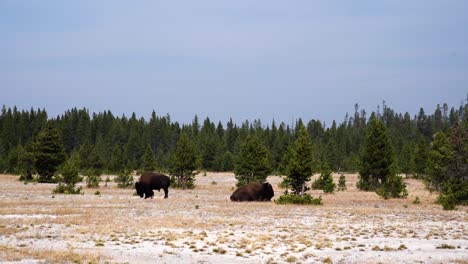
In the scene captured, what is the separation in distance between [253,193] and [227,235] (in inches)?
772

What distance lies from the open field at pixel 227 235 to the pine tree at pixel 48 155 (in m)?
28.3

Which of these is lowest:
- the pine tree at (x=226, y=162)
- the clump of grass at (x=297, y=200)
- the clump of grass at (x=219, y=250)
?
the clump of grass at (x=219, y=250)

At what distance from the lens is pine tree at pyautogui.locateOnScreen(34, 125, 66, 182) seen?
6078 cm

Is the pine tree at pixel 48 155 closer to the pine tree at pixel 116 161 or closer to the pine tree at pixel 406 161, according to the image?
the pine tree at pixel 116 161

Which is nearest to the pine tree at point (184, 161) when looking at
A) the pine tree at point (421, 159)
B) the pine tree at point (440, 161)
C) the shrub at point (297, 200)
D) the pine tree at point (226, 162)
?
the shrub at point (297, 200)

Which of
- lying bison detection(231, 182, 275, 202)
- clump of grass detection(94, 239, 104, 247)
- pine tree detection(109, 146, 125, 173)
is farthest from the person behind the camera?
pine tree detection(109, 146, 125, 173)

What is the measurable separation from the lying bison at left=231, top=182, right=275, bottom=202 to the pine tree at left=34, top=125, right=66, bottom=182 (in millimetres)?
30620

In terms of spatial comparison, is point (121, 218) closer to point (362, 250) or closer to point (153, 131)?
point (362, 250)

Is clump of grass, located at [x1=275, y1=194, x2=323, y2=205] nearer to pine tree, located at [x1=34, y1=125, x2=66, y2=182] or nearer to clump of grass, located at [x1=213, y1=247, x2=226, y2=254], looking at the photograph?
clump of grass, located at [x1=213, y1=247, x2=226, y2=254]

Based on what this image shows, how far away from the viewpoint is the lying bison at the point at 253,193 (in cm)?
4025

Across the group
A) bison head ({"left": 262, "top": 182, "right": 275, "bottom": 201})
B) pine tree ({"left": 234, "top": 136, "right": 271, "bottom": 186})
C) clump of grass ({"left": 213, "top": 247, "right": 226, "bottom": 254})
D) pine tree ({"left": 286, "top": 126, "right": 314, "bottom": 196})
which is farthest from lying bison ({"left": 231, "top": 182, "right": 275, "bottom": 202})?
clump of grass ({"left": 213, "top": 247, "right": 226, "bottom": 254})

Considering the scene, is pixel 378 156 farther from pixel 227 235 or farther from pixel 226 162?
pixel 226 162

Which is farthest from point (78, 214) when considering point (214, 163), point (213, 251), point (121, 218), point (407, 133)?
point (407, 133)

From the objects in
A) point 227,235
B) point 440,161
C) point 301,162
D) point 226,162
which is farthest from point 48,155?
point 226,162
